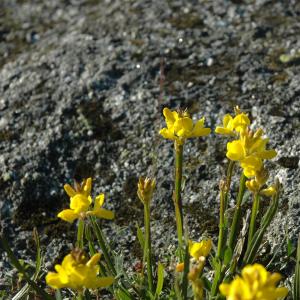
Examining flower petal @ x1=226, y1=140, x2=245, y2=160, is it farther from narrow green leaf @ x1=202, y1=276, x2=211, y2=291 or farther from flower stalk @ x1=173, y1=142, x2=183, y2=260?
narrow green leaf @ x1=202, y1=276, x2=211, y2=291

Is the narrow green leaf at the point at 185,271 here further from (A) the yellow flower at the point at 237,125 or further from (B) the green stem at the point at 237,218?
(A) the yellow flower at the point at 237,125

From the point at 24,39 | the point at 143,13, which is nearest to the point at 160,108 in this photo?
the point at 143,13

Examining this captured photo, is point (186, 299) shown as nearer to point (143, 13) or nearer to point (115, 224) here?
point (115, 224)

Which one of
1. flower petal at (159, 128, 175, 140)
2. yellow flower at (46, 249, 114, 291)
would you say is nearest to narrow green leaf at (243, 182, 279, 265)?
flower petal at (159, 128, 175, 140)

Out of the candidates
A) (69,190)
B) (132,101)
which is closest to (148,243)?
(69,190)

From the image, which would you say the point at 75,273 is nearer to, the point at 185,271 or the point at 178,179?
the point at 185,271

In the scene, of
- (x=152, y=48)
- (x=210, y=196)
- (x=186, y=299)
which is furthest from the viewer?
(x=152, y=48)

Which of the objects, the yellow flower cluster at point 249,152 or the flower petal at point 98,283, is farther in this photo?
the yellow flower cluster at point 249,152

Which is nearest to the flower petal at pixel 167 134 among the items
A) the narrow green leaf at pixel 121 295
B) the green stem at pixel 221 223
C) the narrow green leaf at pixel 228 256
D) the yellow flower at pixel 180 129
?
the yellow flower at pixel 180 129
